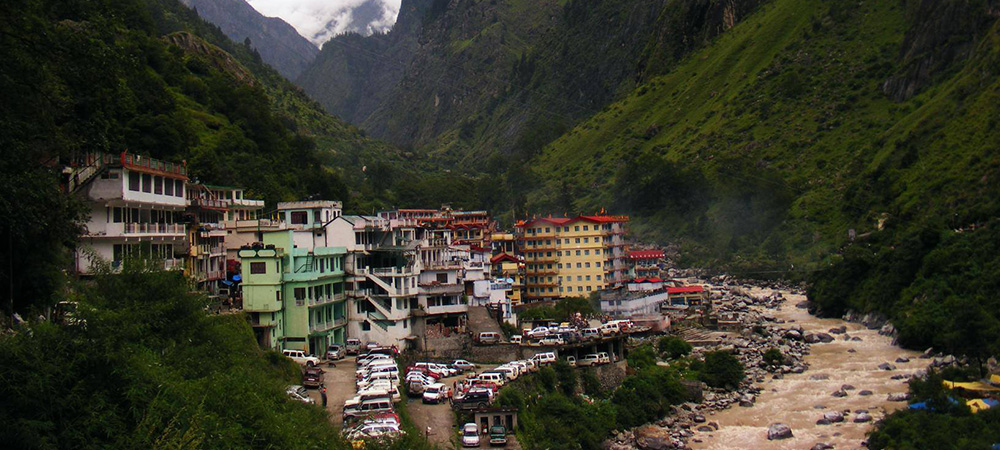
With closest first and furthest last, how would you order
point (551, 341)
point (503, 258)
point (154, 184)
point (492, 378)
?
point (154, 184) → point (492, 378) → point (551, 341) → point (503, 258)

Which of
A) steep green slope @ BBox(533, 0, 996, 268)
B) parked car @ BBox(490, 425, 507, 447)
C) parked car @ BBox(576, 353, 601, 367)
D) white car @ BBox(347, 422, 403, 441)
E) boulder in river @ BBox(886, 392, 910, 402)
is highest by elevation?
steep green slope @ BBox(533, 0, 996, 268)

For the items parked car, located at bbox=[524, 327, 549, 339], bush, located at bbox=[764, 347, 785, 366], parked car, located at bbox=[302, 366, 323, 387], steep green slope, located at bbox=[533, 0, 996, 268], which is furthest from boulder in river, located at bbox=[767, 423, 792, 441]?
steep green slope, located at bbox=[533, 0, 996, 268]

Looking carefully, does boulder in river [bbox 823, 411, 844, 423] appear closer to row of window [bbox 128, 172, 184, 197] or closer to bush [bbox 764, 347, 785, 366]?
bush [bbox 764, 347, 785, 366]

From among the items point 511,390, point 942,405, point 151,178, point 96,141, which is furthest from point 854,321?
point 96,141

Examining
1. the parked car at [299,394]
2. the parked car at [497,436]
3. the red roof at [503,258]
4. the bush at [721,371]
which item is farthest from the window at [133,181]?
the red roof at [503,258]

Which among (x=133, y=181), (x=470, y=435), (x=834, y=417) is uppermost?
(x=133, y=181)

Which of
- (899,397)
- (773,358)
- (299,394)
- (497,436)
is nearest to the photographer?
(299,394)

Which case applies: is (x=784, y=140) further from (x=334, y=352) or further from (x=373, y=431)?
(x=373, y=431)

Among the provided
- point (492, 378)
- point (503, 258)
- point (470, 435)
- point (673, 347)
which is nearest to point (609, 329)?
point (673, 347)
